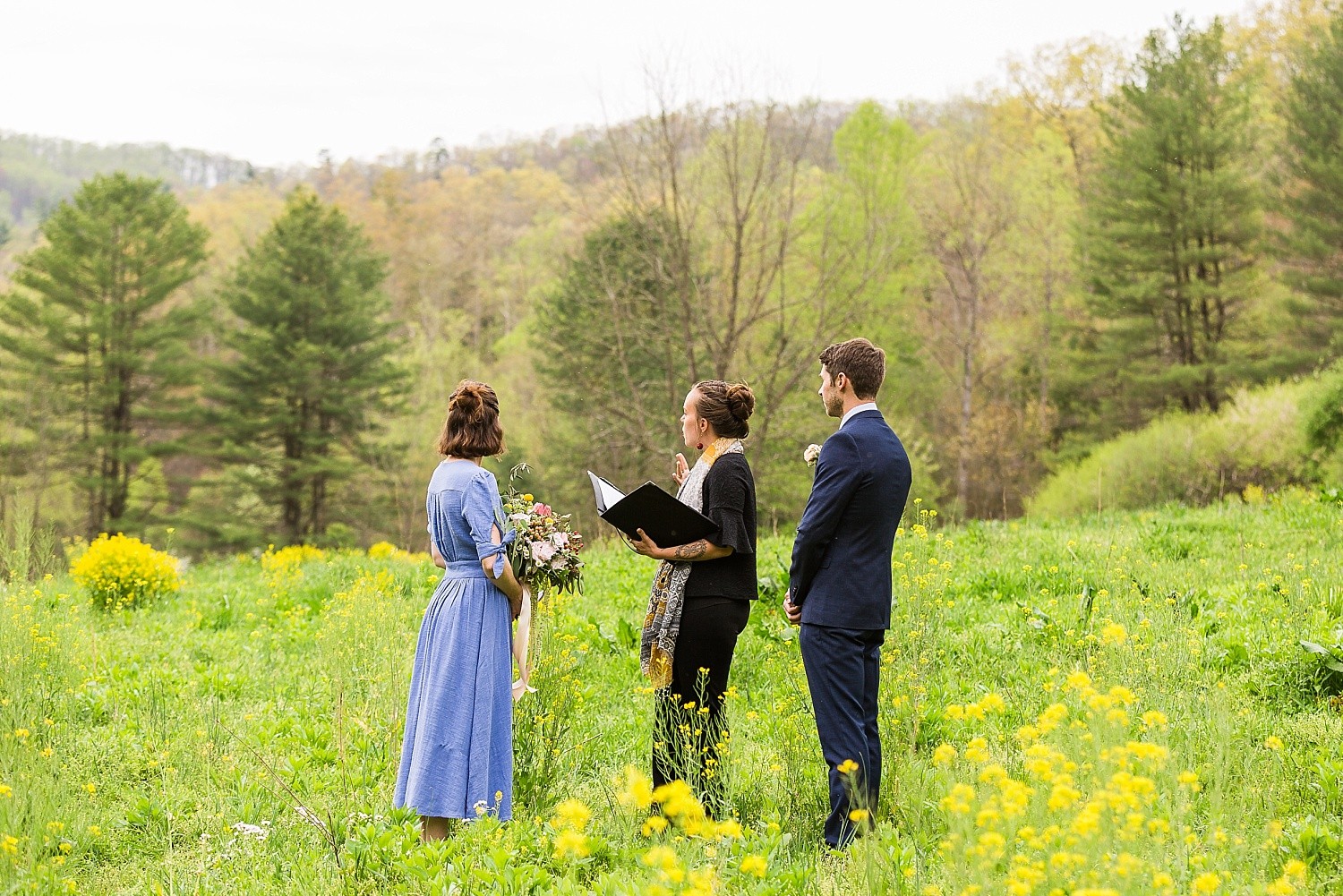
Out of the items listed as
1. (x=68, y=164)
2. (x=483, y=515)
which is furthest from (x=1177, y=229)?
(x=68, y=164)

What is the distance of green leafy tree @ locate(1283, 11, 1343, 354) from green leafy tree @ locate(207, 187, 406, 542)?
963 inches

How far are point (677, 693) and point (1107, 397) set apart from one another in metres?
25.2

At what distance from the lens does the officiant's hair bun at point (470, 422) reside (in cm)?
431

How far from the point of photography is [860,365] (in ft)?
12.9

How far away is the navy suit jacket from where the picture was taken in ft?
12.5

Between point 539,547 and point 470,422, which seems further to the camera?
point 539,547

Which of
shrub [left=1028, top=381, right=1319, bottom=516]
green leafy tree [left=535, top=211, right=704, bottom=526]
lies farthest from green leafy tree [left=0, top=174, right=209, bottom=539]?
shrub [left=1028, top=381, right=1319, bottom=516]

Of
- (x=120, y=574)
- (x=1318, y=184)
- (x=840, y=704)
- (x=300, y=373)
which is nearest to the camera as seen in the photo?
(x=840, y=704)

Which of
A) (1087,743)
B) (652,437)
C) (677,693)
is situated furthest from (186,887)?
(652,437)

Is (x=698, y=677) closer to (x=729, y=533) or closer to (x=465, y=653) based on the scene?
(x=729, y=533)

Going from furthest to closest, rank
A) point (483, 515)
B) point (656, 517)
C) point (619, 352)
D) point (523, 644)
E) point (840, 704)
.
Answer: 1. point (619, 352)
2. point (523, 644)
3. point (483, 515)
4. point (656, 517)
5. point (840, 704)

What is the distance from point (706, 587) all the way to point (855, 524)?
82cm

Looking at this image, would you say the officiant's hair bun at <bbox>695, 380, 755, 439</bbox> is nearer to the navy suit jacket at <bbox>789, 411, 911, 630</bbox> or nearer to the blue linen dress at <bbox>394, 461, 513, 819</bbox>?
the navy suit jacket at <bbox>789, 411, 911, 630</bbox>

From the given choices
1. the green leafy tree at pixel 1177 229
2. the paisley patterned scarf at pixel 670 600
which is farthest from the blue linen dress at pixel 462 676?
the green leafy tree at pixel 1177 229
